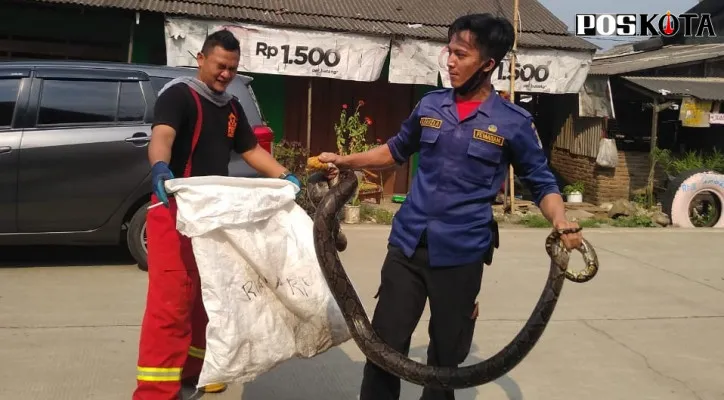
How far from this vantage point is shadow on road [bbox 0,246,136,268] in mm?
6723

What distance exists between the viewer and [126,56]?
1093 centimetres

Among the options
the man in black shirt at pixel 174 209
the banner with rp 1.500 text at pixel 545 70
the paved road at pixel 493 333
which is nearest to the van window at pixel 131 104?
the paved road at pixel 493 333

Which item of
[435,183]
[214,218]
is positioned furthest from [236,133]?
[435,183]

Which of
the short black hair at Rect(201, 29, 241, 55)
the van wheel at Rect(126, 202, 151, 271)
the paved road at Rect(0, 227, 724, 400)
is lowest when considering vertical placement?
the paved road at Rect(0, 227, 724, 400)

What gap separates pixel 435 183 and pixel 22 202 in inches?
167

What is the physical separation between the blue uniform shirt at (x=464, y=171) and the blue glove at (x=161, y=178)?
1.00m

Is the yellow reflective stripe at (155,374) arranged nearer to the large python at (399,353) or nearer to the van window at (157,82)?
the large python at (399,353)

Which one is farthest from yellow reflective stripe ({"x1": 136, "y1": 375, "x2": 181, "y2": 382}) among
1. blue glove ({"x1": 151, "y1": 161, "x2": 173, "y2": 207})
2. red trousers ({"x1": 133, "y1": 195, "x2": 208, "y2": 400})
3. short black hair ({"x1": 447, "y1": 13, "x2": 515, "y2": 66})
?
short black hair ({"x1": 447, "y1": 13, "x2": 515, "y2": 66})

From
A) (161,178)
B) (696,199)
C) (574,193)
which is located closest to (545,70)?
(574,193)

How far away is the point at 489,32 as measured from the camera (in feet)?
9.48

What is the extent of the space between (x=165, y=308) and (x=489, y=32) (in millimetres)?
1814

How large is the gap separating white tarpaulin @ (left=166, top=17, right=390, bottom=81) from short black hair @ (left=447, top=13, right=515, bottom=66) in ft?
24.9

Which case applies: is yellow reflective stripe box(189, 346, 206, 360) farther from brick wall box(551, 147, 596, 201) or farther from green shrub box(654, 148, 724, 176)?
Result: brick wall box(551, 147, 596, 201)

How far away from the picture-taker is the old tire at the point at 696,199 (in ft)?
34.9
